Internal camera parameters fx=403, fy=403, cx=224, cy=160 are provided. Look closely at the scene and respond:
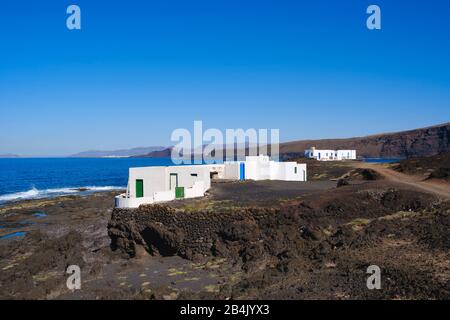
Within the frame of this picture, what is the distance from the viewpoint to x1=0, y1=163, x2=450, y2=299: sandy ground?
14336mm

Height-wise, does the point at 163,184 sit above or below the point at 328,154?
below

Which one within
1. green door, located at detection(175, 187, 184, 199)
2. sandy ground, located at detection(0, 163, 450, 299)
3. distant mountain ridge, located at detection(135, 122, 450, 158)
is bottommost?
sandy ground, located at detection(0, 163, 450, 299)

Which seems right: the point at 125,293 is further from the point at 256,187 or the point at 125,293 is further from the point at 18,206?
the point at 18,206

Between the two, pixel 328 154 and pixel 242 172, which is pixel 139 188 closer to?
pixel 242 172

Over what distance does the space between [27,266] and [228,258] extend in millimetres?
10201

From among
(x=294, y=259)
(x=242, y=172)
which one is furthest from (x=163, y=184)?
(x=294, y=259)

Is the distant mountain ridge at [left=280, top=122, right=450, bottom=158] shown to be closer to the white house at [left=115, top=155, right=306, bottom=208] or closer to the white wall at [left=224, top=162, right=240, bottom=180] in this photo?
the white wall at [left=224, top=162, right=240, bottom=180]

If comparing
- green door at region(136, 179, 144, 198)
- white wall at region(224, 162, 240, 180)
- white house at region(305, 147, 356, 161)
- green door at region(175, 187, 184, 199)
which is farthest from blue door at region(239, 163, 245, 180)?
white house at region(305, 147, 356, 161)

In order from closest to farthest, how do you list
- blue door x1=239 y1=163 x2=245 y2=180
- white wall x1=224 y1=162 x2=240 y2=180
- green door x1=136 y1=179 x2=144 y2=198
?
green door x1=136 y1=179 x2=144 y2=198 → white wall x1=224 y1=162 x2=240 y2=180 → blue door x1=239 y1=163 x2=245 y2=180

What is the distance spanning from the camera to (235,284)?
1582 cm

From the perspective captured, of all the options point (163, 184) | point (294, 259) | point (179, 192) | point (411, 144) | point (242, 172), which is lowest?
point (294, 259)

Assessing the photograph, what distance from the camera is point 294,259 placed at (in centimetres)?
1712

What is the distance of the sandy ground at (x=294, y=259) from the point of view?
14336mm

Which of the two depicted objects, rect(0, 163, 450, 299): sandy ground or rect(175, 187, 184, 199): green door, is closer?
rect(0, 163, 450, 299): sandy ground
